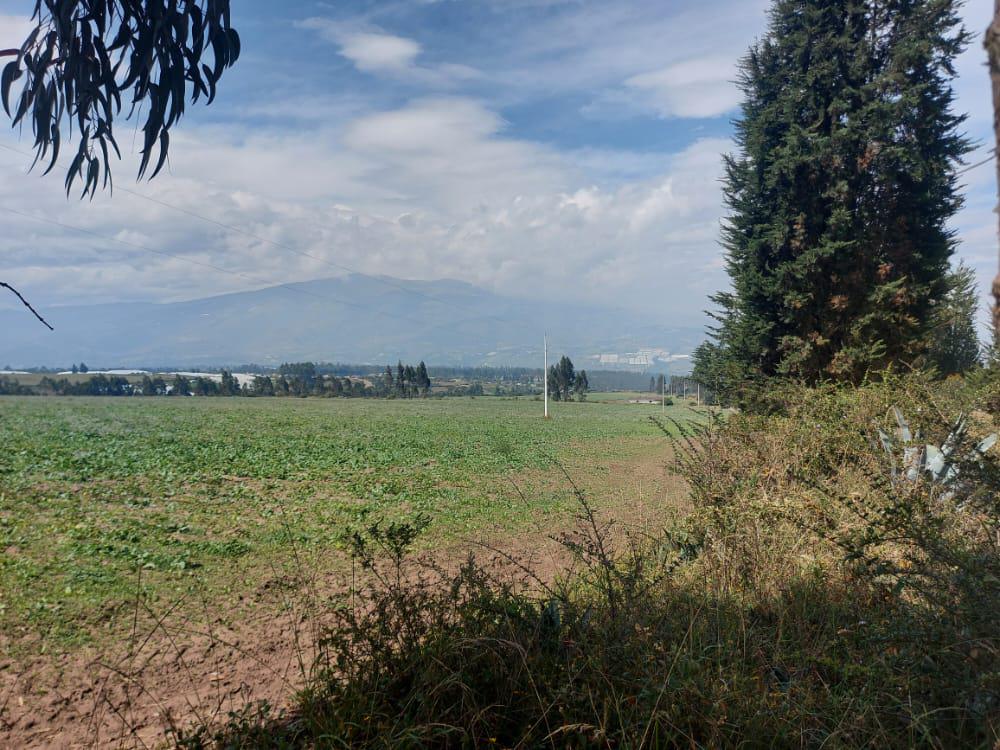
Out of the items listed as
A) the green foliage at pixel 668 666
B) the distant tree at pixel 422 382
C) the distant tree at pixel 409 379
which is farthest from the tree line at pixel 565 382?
the green foliage at pixel 668 666

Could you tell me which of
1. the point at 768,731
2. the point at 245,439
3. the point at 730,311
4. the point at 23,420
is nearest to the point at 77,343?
the point at 23,420

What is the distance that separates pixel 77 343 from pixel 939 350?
387ft

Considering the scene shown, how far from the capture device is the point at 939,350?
2038 centimetres

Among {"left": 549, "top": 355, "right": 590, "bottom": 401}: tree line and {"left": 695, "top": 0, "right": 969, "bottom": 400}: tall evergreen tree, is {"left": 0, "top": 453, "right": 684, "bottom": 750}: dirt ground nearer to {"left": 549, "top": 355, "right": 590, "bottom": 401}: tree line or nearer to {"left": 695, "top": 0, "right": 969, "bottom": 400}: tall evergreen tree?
{"left": 695, "top": 0, "right": 969, "bottom": 400}: tall evergreen tree

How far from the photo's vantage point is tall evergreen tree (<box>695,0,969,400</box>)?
43.0ft

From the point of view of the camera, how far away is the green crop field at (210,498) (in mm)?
6809

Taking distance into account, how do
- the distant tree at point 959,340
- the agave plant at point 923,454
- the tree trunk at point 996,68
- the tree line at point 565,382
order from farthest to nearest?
the tree line at point 565,382
the distant tree at point 959,340
the agave plant at point 923,454
the tree trunk at point 996,68

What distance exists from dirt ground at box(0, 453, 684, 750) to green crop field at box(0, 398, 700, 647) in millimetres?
551

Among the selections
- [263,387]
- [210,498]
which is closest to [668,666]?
[210,498]

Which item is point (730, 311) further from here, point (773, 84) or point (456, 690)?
point (456, 690)

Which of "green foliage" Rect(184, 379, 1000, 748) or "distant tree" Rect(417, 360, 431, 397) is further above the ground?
"distant tree" Rect(417, 360, 431, 397)

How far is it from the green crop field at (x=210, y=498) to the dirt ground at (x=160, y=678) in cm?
55

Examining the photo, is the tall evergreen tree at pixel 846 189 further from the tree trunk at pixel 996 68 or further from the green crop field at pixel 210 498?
the tree trunk at pixel 996 68

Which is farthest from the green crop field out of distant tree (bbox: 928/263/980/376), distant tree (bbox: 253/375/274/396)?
distant tree (bbox: 253/375/274/396)
